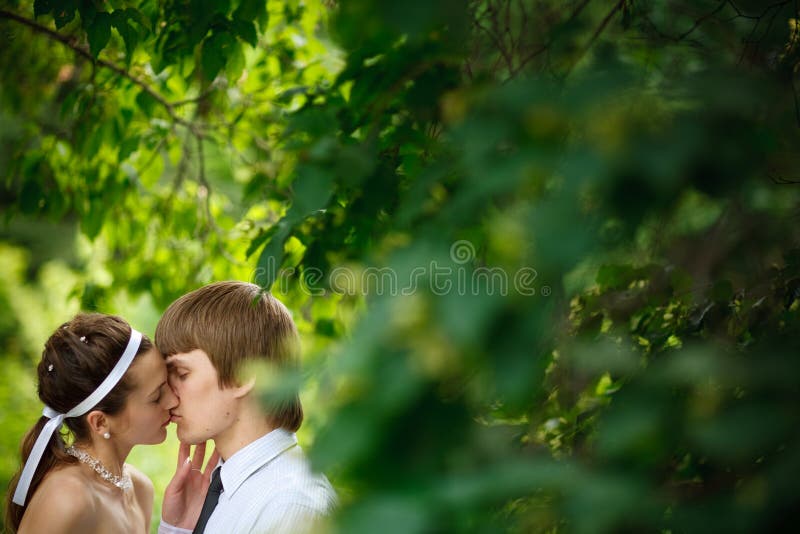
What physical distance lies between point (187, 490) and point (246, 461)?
0.63 m

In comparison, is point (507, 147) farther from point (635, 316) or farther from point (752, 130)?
point (635, 316)

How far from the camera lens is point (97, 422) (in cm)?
284

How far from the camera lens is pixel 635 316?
2.04 metres

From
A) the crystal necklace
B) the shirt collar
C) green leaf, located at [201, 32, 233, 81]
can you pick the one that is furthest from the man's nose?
green leaf, located at [201, 32, 233, 81]

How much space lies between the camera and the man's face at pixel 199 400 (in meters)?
2.45

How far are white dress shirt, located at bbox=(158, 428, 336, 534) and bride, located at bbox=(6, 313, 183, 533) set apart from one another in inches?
17.0

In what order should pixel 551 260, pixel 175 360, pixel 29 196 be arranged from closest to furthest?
1. pixel 551 260
2. pixel 175 360
3. pixel 29 196

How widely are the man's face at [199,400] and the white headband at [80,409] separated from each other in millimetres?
196

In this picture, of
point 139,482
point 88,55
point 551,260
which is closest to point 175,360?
point 139,482

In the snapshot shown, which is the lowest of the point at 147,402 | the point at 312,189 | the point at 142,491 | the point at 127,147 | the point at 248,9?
the point at 142,491

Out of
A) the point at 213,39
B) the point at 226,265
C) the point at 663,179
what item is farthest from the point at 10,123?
the point at 663,179

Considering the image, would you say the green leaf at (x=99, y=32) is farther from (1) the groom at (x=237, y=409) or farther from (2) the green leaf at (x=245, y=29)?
(1) the groom at (x=237, y=409)

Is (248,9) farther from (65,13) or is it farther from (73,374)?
(73,374)

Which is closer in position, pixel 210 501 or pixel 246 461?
pixel 246 461
